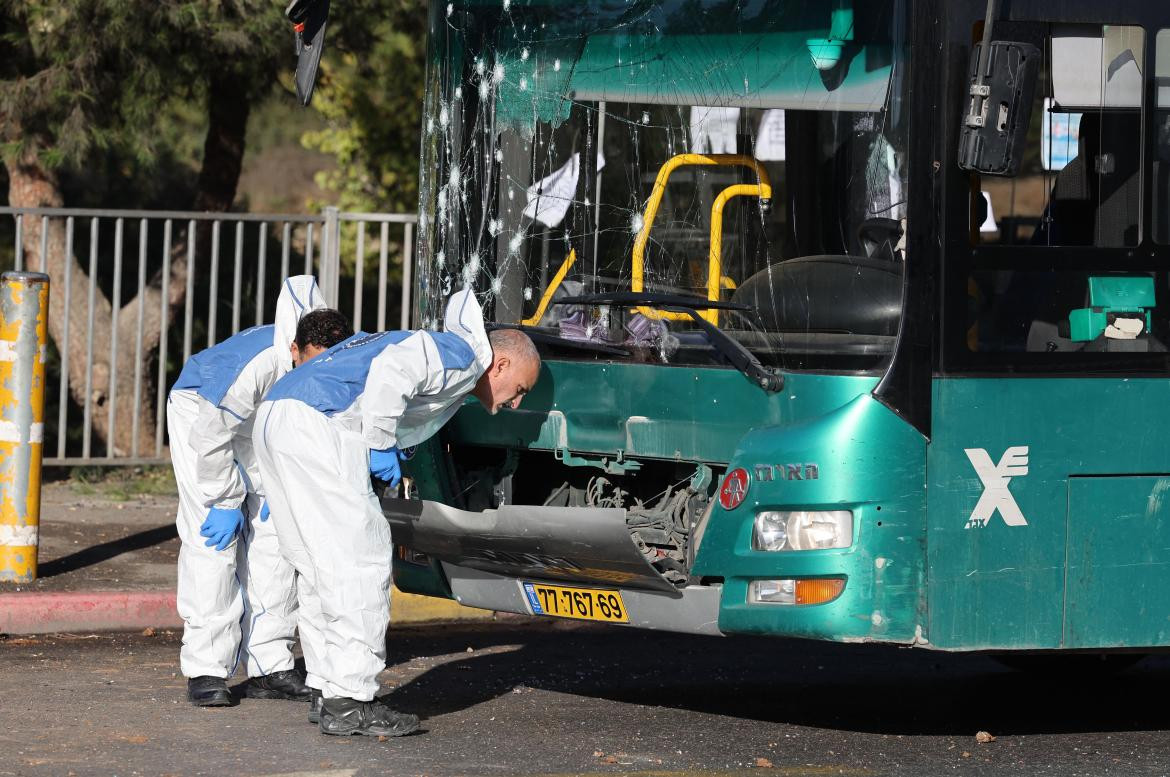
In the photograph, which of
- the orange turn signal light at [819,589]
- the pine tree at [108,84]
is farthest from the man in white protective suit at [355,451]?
the pine tree at [108,84]

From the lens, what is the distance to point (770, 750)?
590cm

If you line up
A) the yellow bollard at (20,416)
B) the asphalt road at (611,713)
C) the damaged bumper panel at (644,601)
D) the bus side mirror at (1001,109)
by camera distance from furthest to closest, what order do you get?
the yellow bollard at (20,416) → the asphalt road at (611,713) → the damaged bumper panel at (644,601) → the bus side mirror at (1001,109)

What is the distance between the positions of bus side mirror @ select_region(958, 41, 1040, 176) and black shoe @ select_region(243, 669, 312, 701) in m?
3.08

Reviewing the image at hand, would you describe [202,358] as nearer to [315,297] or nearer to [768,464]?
[315,297]

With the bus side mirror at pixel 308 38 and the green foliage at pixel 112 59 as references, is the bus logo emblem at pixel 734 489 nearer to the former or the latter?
the bus side mirror at pixel 308 38

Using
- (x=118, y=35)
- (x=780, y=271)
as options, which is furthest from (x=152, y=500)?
(x=780, y=271)

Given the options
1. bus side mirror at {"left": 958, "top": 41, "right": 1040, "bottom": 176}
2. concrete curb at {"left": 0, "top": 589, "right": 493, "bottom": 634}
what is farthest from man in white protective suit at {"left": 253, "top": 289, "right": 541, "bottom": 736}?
concrete curb at {"left": 0, "top": 589, "right": 493, "bottom": 634}

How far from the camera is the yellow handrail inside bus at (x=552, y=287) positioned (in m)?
6.21

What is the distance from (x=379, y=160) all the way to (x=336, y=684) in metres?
9.98

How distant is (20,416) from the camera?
823cm

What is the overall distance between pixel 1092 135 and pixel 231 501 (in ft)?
10.4

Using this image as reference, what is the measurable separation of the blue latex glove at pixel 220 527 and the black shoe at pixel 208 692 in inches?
18.8

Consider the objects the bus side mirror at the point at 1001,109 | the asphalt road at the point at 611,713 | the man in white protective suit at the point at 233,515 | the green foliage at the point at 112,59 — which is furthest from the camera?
the green foliage at the point at 112,59

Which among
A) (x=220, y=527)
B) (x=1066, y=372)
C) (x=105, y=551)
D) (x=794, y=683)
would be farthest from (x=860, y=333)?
(x=105, y=551)
